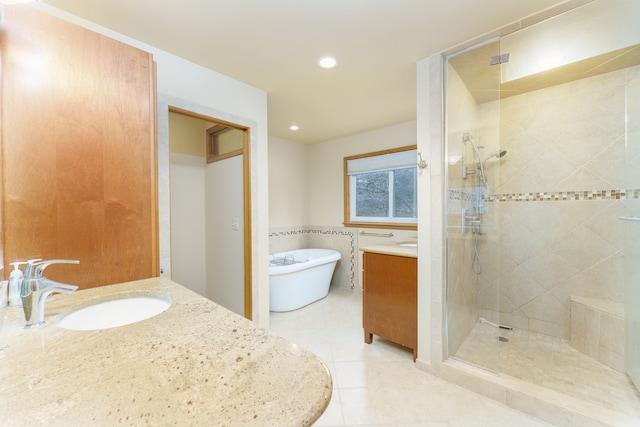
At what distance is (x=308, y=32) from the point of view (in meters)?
1.65

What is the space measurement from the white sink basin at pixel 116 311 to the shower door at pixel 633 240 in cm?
268

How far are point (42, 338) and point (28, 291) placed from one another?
0.20m

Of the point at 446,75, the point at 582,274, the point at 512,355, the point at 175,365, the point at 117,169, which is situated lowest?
the point at 512,355

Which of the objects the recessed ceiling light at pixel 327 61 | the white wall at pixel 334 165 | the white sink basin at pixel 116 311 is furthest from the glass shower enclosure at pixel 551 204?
the white sink basin at pixel 116 311

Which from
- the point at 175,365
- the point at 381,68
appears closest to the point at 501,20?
the point at 381,68

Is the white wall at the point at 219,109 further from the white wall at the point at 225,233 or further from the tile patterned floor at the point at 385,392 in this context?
the tile patterned floor at the point at 385,392

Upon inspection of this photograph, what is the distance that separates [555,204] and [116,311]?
3.28m

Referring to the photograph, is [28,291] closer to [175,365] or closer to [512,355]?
[175,365]

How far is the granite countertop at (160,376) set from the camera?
0.44 m

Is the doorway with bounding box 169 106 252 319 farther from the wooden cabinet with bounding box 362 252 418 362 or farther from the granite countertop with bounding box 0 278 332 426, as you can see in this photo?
the granite countertop with bounding box 0 278 332 426

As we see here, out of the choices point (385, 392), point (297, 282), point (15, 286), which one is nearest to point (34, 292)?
point (15, 286)

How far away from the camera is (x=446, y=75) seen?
1.90 m

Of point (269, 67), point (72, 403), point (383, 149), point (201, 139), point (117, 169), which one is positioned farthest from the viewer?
point (383, 149)

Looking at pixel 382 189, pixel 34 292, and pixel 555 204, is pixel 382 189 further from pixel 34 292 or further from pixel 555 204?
pixel 34 292
